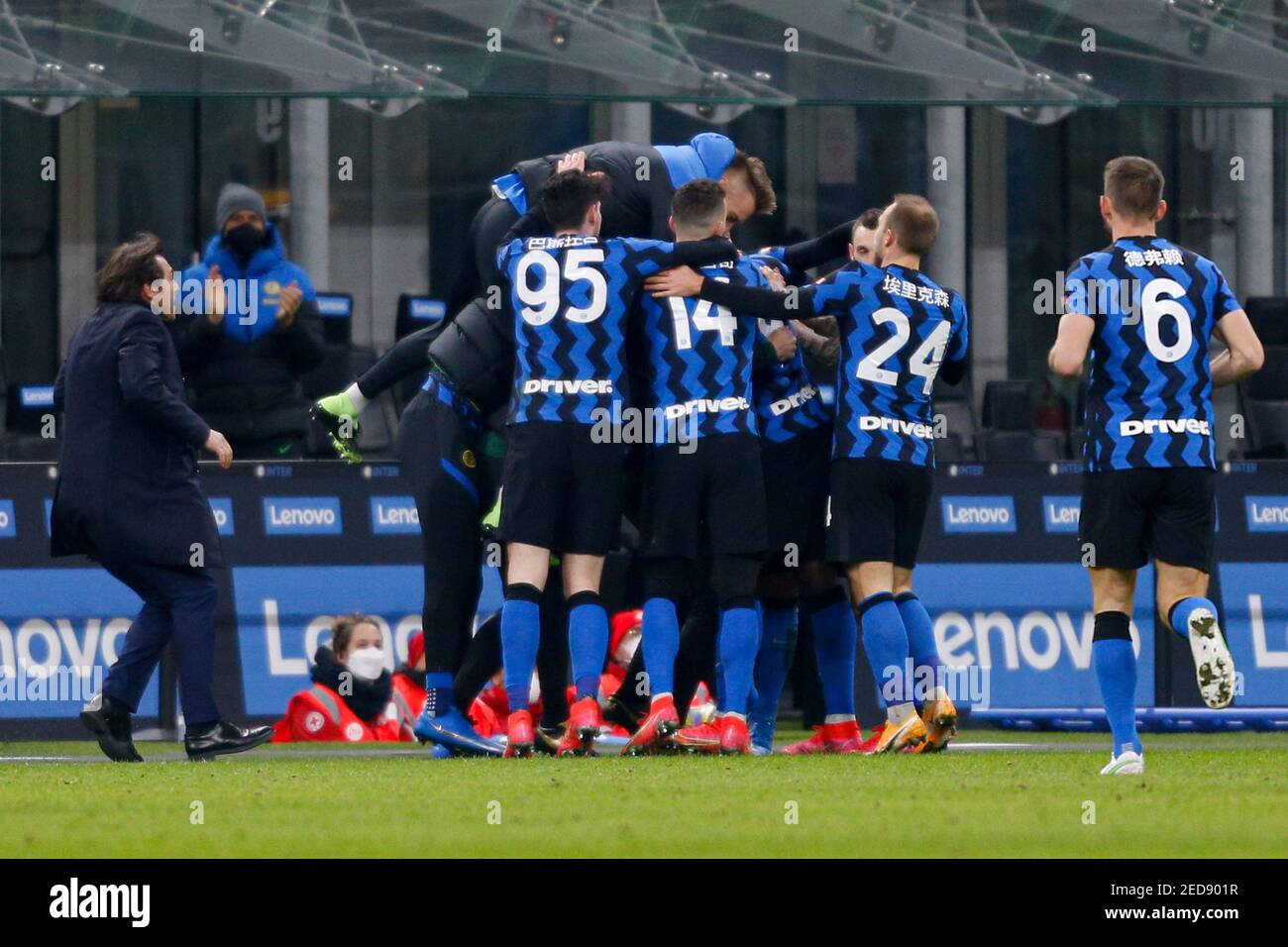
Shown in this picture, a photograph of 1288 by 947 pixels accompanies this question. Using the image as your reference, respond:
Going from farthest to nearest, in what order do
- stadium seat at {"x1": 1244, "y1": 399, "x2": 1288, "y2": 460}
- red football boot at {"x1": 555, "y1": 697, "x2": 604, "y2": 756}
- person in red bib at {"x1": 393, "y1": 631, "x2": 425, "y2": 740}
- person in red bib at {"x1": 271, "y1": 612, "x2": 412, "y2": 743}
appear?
stadium seat at {"x1": 1244, "y1": 399, "x2": 1288, "y2": 460}
person in red bib at {"x1": 393, "y1": 631, "x2": 425, "y2": 740}
person in red bib at {"x1": 271, "y1": 612, "x2": 412, "y2": 743}
red football boot at {"x1": 555, "y1": 697, "x2": 604, "y2": 756}

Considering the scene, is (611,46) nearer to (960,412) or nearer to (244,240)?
(244,240)

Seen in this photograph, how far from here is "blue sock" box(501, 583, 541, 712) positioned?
28.7 feet

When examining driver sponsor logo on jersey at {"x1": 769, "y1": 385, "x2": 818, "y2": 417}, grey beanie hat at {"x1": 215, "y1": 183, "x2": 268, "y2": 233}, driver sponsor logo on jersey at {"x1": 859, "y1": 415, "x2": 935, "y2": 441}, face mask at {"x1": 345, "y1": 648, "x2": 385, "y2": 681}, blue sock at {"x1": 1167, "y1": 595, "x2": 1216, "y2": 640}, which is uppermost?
grey beanie hat at {"x1": 215, "y1": 183, "x2": 268, "y2": 233}

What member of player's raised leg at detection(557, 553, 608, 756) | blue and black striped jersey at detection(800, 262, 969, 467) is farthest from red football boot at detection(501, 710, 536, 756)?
blue and black striped jersey at detection(800, 262, 969, 467)

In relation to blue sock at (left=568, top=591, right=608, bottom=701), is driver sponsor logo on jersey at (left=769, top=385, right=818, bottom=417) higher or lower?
higher

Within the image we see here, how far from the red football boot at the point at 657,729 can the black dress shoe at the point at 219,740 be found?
54.0 inches

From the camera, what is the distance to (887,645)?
8922mm

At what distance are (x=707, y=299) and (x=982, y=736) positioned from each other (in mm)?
2974

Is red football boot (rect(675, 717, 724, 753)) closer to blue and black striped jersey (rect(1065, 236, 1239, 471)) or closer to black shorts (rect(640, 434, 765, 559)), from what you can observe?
black shorts (rect(640, 434, 765, 559))

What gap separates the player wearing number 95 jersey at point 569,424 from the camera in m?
8.79

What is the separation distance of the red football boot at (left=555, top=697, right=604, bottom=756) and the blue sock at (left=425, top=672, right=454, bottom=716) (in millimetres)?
620

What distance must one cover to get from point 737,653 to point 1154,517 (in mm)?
1663
